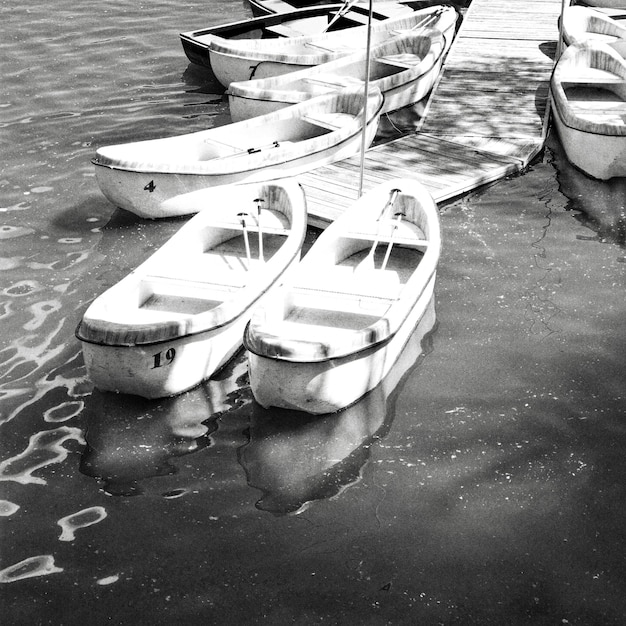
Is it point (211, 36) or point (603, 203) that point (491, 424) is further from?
point (211, 36)

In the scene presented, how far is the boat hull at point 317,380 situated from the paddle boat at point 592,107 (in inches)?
218

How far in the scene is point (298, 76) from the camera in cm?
1344

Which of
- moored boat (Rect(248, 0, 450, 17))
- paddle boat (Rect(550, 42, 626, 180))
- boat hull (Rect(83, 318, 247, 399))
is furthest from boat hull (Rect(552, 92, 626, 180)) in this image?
moored boat (Rect(248, 0, 450, 17))

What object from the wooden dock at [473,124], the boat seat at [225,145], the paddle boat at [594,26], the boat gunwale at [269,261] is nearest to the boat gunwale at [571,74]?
the wooden dock at [473,124]

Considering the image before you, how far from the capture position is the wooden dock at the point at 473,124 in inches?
441

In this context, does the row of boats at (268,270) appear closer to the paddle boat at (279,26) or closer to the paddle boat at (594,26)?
the paddle boat at (279,26)

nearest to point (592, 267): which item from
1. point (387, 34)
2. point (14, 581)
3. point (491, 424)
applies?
point (491, 424)

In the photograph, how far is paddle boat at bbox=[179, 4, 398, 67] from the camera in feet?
50.9

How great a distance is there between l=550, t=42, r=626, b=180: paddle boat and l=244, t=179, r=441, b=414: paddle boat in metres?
3.26

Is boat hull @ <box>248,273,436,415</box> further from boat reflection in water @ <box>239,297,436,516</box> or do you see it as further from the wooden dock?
the wooden dock

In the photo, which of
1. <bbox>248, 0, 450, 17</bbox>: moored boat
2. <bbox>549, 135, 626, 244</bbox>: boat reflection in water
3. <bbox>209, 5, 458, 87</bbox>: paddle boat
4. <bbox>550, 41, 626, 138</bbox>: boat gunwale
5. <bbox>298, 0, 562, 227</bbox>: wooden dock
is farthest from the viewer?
<bbox>248, 0, 450, 17</bbox>: moored boat

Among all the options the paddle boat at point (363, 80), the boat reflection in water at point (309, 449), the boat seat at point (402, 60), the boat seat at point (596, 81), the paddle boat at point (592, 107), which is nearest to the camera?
the boat reflection in water at point (309, 449)

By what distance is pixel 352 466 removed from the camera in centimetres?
687

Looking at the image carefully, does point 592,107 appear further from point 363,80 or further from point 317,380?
point 317,380
